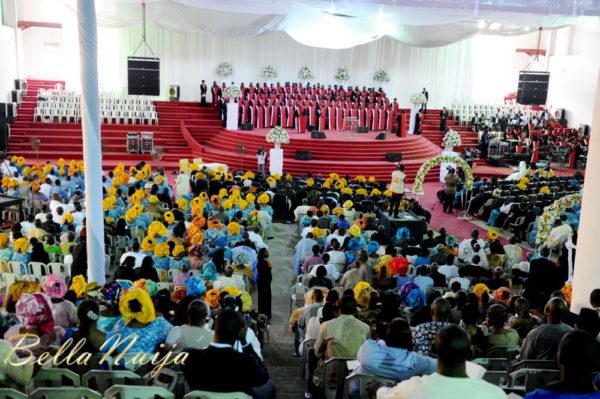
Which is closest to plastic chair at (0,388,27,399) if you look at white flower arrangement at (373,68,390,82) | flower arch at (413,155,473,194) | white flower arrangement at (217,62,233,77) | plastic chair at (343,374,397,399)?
plastic chair at (343,374,397,399)

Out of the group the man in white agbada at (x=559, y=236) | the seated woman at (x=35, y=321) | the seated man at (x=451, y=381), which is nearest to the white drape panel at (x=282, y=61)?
the man in white agbada at (x=559, y=236)

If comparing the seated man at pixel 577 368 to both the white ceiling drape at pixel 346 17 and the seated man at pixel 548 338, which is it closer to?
the seated man at pixel 548 338

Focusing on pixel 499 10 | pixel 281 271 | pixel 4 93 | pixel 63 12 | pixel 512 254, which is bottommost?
pixel 281 271

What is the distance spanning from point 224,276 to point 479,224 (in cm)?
976

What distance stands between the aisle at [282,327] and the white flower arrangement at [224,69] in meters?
16.4

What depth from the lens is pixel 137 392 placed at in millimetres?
3916

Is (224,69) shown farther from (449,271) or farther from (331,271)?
(449,271)

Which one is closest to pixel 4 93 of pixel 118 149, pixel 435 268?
pixel 118 149

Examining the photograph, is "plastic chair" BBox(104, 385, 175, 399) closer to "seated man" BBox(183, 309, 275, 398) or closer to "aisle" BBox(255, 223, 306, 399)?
"seated man" BBox(183, 309, 275, 398)

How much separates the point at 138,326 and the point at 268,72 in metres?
26.0

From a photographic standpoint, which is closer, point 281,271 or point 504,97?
point 281,271

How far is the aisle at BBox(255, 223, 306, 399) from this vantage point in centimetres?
609

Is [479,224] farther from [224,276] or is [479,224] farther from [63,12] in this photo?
[63,12]

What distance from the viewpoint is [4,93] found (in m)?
23.7
